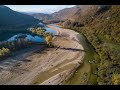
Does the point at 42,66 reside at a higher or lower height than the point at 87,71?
higher

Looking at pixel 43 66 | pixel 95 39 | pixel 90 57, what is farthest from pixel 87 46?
pixel 43 66

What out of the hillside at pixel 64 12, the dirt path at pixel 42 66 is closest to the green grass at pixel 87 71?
the dirt path at pixel 42 66

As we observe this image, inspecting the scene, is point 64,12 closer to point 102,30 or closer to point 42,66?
point 42,66

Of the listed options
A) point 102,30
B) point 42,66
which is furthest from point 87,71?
point 102,30

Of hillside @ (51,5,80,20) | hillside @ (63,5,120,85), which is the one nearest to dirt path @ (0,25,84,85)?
hillside @ (51,5,80,20)

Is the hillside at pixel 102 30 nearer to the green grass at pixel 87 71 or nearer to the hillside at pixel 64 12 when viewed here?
the green grass at pixel 87 71

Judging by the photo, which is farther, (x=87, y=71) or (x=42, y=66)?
(x=87, y=71)
